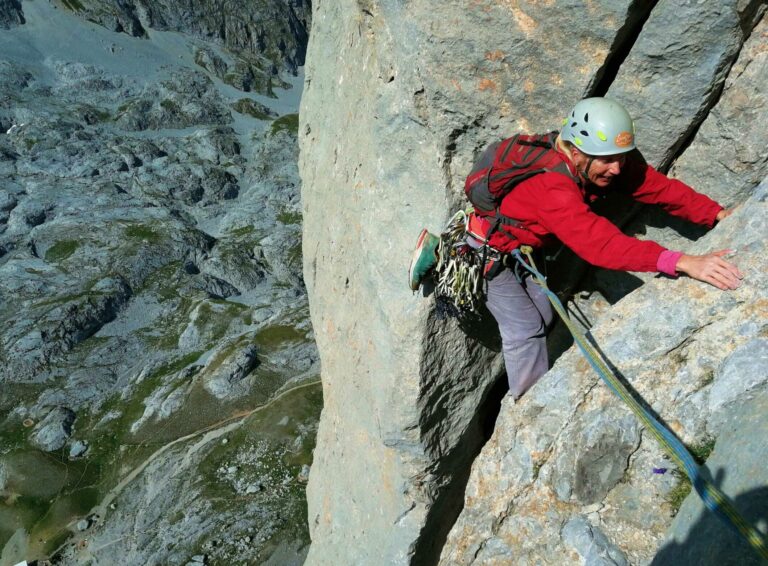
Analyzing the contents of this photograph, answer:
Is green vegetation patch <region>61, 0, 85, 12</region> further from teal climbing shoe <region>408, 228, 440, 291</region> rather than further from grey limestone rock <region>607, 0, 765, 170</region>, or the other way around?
grey limestone rock <region>607, 0, 765, 170</region>

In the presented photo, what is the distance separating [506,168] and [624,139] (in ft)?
4.23

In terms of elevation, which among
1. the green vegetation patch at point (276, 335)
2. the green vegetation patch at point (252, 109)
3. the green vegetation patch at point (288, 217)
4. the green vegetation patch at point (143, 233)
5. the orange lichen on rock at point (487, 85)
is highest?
the orange lichen on rock at point (487, 85)

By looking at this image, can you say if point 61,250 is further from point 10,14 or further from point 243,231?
point 10,14

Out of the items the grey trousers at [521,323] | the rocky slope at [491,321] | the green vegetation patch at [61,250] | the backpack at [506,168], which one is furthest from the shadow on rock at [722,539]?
the green vegetation patch at [61,250]

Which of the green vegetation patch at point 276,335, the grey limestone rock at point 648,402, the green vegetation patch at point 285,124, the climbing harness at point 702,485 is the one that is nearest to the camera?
the climbing harness at point 702,485

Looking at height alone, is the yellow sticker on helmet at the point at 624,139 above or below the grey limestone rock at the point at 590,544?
above

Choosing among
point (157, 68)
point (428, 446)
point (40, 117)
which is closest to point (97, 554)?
point (428, 446)

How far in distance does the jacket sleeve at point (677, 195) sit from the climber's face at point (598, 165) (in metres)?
0.83

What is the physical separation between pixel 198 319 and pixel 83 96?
7854 cm

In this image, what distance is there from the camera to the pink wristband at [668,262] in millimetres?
5629

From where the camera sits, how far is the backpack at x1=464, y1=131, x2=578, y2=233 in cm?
634

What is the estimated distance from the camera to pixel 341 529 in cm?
1166

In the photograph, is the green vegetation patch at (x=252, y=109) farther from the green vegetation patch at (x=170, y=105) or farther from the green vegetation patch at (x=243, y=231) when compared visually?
the green vegetation patch at (x=243, y=231)

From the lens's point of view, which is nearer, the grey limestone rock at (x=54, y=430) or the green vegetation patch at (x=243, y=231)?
the grey limestone rock at (x=54, y=430)
